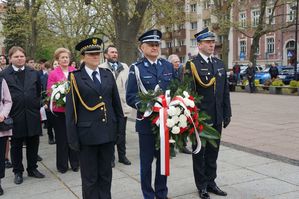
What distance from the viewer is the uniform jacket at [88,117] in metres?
4.47

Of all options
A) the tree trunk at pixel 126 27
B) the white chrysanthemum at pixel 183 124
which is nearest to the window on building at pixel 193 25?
the tree trunk at pixel 126 27

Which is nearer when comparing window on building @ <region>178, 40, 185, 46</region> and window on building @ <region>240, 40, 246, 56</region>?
window on building @ <region>240, 40, 246, 56</region>

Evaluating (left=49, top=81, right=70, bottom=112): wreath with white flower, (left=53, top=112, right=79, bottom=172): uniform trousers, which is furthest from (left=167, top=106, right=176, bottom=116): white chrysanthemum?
(left=53, top=112, right=79, bottom=172): uniform trousers

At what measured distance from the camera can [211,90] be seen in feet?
17.4

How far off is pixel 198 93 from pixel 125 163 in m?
2.58

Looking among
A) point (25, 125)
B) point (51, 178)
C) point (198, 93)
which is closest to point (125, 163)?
point (51, 178)

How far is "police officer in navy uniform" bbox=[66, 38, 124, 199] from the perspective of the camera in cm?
449

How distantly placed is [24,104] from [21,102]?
0.06m

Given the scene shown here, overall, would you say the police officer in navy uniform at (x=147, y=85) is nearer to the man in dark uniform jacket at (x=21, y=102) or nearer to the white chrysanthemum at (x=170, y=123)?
the white chrysanthemum at (x=170, y=123)

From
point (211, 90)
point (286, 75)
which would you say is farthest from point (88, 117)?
point (286, 75)

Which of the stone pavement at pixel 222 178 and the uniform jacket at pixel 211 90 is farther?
the stone pavement at pixel 222 178

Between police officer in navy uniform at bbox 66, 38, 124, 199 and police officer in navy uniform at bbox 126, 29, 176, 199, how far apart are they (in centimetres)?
36

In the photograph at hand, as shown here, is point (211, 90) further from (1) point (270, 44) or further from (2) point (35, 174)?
(1) point (270, 44)

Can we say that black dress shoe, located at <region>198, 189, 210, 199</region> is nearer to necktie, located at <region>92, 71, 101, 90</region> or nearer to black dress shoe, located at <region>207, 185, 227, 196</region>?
black dress shoe, located at <region>207, 185, 227, 196</region>
